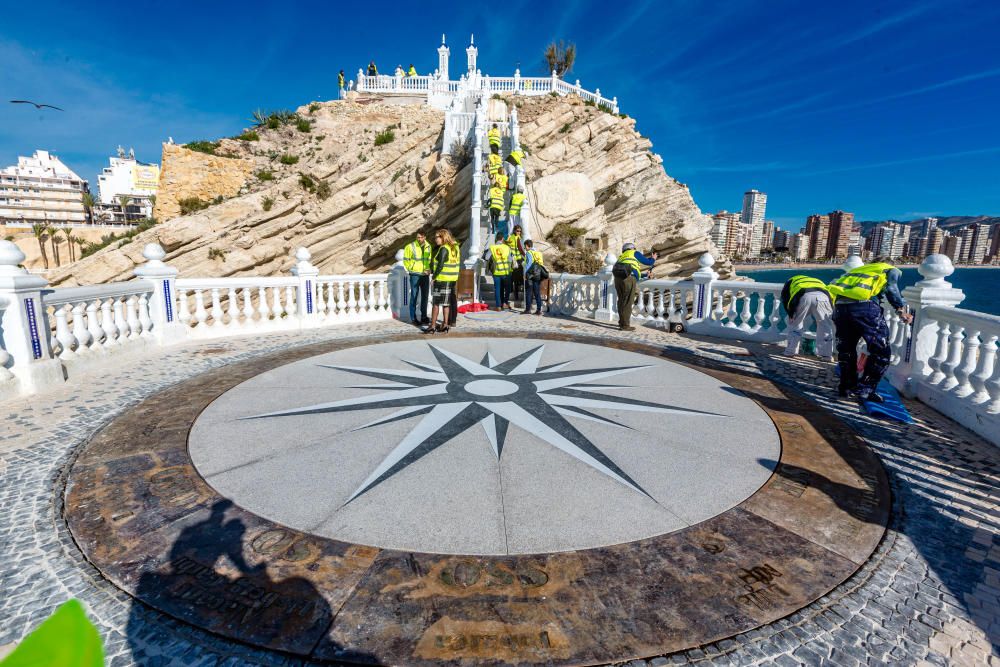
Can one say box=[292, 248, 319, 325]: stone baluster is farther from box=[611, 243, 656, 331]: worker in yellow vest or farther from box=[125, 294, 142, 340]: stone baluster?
box=[611, 243, 656, 331]: worker in yellow vest

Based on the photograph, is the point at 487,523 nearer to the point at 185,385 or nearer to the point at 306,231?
the point at 185,385

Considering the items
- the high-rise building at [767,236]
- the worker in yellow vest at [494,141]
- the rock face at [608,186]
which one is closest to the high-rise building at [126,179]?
the rock face at [608,186]

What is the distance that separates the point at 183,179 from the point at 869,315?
114 ft

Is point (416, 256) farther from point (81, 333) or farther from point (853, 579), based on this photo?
point (853, 579)

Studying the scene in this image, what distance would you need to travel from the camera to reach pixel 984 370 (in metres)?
4.17

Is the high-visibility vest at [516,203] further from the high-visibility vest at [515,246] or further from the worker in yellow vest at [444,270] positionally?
the worker in yellow vest at [444,270]

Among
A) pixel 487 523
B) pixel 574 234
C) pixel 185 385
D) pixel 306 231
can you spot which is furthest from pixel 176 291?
pixel 306 231

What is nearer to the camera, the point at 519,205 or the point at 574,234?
the point at 519,205

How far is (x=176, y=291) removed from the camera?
7516mm

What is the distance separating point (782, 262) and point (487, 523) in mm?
148854

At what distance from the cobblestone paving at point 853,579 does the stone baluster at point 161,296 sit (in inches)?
123

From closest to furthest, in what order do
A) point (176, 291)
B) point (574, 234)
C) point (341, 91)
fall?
point (176, 291) < point (574, 234) < point (341, 91)

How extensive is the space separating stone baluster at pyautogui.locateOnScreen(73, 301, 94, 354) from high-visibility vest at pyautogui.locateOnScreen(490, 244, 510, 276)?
6.85m

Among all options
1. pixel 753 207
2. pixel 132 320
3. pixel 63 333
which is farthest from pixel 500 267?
pixel 753 207
